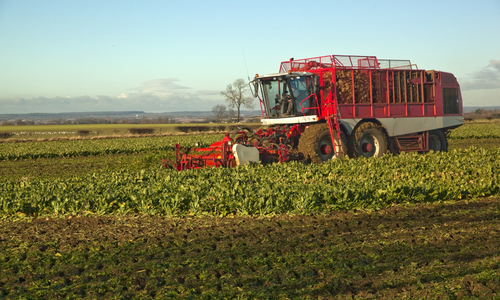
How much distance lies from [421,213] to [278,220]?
2668mm

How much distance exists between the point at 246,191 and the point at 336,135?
665 centimetres

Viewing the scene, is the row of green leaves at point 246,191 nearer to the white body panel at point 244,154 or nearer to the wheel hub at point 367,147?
the white body panel at point 244,154

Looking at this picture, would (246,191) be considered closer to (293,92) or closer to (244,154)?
(244,154)

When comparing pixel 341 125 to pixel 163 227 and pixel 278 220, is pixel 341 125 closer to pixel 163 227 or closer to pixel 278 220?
pixel 278 220

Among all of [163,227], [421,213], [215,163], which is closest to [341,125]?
[215,163]

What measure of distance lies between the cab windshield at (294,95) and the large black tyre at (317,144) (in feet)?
2.05

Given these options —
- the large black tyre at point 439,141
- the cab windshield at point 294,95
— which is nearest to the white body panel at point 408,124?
the large black tyre at point 439,141

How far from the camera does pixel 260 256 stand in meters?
5.61

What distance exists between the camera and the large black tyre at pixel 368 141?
1484 centimetres

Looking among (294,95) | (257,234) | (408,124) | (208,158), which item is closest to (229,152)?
(208,158)

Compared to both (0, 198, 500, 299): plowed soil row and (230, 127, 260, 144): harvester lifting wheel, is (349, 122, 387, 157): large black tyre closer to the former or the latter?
(230, 127, 260, 144): harvester lifting wheel

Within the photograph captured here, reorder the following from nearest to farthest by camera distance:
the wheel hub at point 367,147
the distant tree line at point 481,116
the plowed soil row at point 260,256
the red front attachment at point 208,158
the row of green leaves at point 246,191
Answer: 1. the plowed soil row at point 260,256
2. the row of green leaves at point 246,191
3. the red front attachment at point 208,158
4. the wheel hub at point 367,147
5. the distant tree line at point 481,116

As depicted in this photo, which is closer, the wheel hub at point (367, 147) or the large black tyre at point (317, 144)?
the large black tyre at point (317, 144)

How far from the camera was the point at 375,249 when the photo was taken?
19.0 feet
